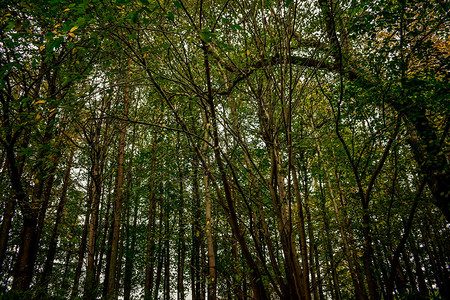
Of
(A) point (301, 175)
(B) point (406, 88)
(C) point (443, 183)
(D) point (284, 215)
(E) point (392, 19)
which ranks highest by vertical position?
(A) point (301, 175)

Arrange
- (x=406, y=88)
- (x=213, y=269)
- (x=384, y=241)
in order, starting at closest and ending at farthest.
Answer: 1. (x=406, y=88)
2. (x=384, y=241)
3. (x=213, y=269)

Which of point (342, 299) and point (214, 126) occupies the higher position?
point (214, 126)

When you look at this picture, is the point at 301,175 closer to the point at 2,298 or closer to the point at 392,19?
the point at 392,19

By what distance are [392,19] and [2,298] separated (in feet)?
25.4

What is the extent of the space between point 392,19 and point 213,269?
26.4 ft

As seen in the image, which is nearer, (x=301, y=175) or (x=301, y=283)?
(x=301, y=283)

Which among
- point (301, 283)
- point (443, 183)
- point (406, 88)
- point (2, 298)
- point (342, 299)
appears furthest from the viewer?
point (342, 299)

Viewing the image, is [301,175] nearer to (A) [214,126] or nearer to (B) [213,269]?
(B) [213,269]

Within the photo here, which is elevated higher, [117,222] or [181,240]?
[181,240]

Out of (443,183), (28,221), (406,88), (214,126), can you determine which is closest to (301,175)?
(443,183)

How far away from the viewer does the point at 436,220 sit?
8.70 m

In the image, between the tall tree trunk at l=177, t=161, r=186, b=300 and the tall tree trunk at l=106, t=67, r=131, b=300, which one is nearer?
the tall tree trunk at l=106, t=67, r=131, b=300

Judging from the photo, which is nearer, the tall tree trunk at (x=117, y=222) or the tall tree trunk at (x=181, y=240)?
the tall tree trunk at (x=117, y=222)

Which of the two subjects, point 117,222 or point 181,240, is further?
point 181,240
